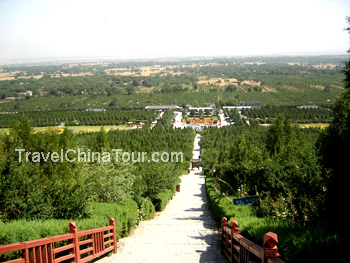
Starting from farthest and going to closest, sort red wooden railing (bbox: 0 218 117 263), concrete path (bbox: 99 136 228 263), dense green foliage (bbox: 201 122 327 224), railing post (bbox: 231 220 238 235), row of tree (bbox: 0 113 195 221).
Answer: row of tree (bbox: 0 113 195 221), dense green foliage (bbox: 201 122 327 224), concrete path (bbox: 99 136 228 263), railing post (bbox: 231 220 238 235), red wooden railing (bbox: 0 218 117 263)

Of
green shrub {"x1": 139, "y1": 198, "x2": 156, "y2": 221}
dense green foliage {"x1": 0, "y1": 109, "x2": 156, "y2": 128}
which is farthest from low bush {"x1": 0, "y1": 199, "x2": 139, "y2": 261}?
dense green foliage {"x1": 0, "y1": 109, "x2": 156, "y2": 128}

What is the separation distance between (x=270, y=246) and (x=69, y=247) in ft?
11.2

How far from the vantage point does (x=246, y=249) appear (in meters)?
5.38

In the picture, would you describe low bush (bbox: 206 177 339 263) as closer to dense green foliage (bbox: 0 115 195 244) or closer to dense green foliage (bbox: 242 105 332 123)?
dense green foliage (bbox: 0 115 195 244)

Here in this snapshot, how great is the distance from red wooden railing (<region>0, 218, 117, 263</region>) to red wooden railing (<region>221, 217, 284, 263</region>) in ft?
8.82

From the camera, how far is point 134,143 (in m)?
40.4

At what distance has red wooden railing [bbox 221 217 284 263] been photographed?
4285mm

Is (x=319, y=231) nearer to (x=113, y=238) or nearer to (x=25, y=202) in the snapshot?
(x=113, y=238)

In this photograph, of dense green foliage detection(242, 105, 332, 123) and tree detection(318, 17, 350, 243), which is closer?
tree detection(318, 17, 350, 243)

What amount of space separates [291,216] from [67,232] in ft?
15.9

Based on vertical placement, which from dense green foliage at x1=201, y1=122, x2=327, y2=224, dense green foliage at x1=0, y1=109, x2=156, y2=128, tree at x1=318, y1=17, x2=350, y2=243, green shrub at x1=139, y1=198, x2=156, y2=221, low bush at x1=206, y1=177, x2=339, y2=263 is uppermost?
tree at x1=318, y1=17, x2=350, y2=243

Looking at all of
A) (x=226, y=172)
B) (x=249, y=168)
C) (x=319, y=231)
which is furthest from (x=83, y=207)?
(x=226, y=172)

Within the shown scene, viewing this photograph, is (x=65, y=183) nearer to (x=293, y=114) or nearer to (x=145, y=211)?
(x=145, y=211)

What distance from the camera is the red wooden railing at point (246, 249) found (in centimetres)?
429
